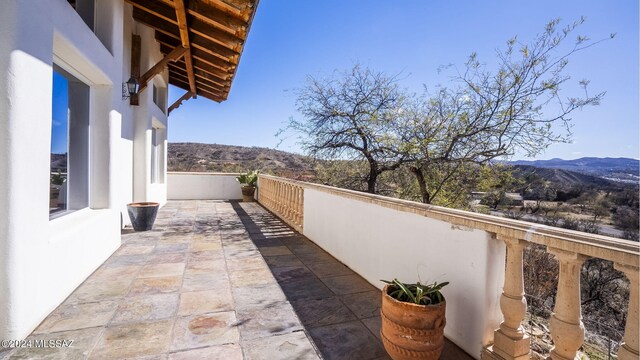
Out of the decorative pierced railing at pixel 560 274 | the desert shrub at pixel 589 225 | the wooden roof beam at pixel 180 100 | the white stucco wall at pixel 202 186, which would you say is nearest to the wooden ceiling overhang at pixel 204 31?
the wooden roof beam at pixel 180 100

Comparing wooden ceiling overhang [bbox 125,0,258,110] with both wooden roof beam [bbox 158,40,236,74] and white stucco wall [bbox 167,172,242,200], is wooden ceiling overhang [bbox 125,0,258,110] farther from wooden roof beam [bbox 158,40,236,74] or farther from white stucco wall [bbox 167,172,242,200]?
white stucco wall [bbox 167,172,242,200]

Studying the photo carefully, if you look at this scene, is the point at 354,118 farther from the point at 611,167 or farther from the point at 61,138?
the point at 611,167

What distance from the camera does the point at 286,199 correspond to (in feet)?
20.7

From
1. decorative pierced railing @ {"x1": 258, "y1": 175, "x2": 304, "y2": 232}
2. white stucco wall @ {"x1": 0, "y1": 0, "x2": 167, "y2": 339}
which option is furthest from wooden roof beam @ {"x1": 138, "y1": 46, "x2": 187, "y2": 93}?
decorative pierced railing @ {"x1": 258, "y1": 175, "x2": 304, "y2": 232}

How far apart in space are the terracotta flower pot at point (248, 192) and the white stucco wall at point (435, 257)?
6361 mm

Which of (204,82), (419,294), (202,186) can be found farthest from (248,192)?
(419,294)

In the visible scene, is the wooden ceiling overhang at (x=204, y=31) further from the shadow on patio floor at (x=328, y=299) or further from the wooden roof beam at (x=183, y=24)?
the shadow on patio floor at (x=328, y=299)

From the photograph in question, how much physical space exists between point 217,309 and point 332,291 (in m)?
1.06

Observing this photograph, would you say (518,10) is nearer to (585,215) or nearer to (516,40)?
(516,40)

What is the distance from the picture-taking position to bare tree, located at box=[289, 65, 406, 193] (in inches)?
267

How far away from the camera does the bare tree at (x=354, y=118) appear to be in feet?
22.3

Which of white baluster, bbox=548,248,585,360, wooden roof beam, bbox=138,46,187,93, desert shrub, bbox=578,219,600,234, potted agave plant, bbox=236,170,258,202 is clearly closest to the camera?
white baluster, bbox=548,248,585,360

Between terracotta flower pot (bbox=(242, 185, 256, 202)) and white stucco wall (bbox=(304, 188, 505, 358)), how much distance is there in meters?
6.36

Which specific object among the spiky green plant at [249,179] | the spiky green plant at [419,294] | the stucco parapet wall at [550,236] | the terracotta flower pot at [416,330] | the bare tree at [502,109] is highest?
the bare tree at [502,109]
